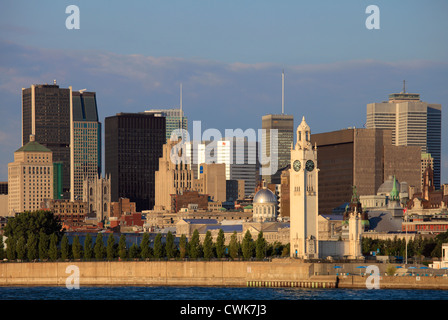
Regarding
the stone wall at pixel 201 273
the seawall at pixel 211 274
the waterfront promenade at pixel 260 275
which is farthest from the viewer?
the stone wall at pixel 201 273

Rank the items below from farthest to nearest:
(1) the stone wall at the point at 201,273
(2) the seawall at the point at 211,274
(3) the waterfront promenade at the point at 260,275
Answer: (1) the stone wall at the point at 201,273
(2) the seawall at the point at 211,274
(3) the waterfront promenade at the point at 260,275

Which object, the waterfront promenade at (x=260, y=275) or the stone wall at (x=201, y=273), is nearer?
the waterfront promenade at (x=260, y=275)

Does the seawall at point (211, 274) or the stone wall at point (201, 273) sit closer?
the seawall at point (211, 274)

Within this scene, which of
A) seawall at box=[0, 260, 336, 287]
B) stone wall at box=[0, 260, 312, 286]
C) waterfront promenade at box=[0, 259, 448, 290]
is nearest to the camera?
waterfront promenade at box=[0, 259, 448, 290]

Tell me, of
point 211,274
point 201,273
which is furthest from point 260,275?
point 201,273

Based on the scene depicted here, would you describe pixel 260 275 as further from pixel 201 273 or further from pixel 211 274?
pixel 201 273

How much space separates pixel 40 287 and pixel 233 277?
31.2 meters

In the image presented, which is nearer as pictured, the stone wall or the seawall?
the seawall

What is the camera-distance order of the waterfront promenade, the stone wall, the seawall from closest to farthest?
1. the waterfront promenade
2. the seawall
3. the stone wall

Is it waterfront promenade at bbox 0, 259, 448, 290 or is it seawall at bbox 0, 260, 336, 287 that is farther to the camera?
seawall at bbox 0, 260, 336, 287
